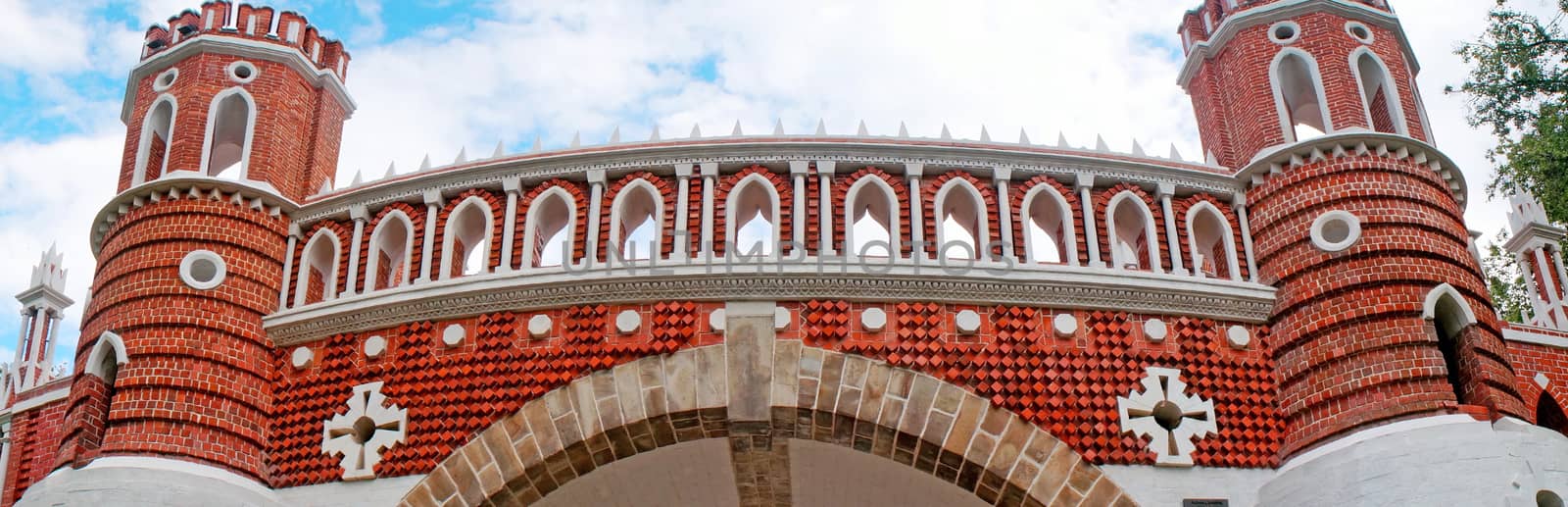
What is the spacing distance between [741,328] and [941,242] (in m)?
1.76

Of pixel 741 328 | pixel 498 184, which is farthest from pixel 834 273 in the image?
pixel 498 184

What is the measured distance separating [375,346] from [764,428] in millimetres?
3269

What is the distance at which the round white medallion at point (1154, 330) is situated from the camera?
404 inches

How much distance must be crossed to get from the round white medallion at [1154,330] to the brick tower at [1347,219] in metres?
0.90

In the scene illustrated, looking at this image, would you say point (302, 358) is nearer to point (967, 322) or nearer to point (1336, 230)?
point (967, 322)

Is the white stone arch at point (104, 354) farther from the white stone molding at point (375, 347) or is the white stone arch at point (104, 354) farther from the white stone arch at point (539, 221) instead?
the white stone arch at point (539, 221)

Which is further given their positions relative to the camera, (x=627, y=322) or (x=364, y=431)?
(x=364, y=431)

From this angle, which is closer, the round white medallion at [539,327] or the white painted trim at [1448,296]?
the white painted trim at [1448,296]

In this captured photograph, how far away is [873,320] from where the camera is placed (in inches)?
399

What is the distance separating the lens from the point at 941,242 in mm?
10555

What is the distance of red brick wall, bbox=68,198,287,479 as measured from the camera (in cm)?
1016

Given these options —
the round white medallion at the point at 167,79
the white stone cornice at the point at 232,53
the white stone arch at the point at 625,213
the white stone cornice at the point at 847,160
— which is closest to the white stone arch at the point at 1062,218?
the white stone cornice at the point at 847,160

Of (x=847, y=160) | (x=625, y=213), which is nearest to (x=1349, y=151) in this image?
(x=847, y=160)

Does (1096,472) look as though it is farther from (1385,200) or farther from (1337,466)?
(1385,200)
